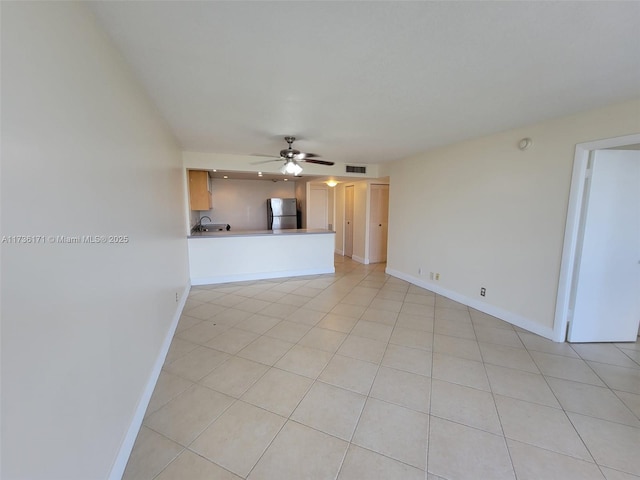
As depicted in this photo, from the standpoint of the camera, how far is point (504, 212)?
3133 millimetres

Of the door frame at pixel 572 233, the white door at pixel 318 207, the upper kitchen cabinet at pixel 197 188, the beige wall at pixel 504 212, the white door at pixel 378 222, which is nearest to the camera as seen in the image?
the door frame at pixel 572 233

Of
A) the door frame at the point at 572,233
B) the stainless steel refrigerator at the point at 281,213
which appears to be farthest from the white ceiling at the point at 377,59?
the stainless steel refrigerator at the point at 281,213

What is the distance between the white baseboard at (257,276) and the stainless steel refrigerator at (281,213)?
6.62ft

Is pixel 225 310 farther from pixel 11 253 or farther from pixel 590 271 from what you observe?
pixel 590 271

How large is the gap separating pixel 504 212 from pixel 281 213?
16.2 ft

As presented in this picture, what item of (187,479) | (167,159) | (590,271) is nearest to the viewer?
(187,479)

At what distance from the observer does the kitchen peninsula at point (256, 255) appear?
4516mm

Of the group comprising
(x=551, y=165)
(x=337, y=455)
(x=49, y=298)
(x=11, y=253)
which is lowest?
(x=337, y=455)

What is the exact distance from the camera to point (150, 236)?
6.74 feet

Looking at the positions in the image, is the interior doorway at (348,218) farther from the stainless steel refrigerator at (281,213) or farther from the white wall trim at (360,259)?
the stainless steel refrigerator at (281,213)

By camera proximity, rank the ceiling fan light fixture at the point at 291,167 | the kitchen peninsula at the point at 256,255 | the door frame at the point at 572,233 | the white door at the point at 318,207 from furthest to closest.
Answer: the white door at the point at 318,207, the kitchen peninsula at the point at 256,255, the ceiling fan light fixture at the point at 291,167, the door frame at the point at 572,233

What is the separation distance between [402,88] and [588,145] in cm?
195

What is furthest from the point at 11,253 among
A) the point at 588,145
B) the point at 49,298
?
the point at 588,145

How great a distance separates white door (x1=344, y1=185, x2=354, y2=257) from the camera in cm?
673
